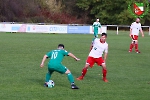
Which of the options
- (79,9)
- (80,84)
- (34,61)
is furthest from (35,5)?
(80,84)

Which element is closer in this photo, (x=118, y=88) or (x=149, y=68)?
(x=118, y=88)

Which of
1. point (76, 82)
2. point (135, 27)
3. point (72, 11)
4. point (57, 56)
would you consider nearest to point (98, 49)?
point (76, 82)

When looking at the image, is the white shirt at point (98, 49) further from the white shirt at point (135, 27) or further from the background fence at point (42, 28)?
the background fence at point (42, 28)

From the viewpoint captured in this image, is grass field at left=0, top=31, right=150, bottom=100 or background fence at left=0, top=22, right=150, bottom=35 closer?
grass field at left=0, top=31, right=150, bottom=100

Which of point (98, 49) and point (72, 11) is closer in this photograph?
point (98, 49)

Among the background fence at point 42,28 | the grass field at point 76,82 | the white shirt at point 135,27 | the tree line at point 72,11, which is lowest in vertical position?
the grass field at point 76,82

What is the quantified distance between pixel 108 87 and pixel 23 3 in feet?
180

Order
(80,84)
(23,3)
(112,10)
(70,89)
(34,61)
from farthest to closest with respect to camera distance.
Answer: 1. (112,10)
2. (23,3)
3. (34,61)
4. (80,84)
5. (70,89)

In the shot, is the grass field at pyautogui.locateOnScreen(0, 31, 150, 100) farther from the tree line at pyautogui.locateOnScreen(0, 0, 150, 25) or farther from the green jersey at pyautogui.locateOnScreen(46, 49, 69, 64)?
the tree line at pyautogui.locateOnScreen(0, 0, 150, 25)

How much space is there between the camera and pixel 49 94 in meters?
10.2

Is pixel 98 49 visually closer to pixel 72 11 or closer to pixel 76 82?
pixel 76 82

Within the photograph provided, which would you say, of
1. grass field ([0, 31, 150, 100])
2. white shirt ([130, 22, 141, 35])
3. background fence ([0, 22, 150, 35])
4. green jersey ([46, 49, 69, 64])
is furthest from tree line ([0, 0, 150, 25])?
green jersey ([46, 49, 69, 64])

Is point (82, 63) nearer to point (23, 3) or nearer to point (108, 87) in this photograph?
point (108, 87)

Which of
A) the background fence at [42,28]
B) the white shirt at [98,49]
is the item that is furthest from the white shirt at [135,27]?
the background fence at [42,28]
